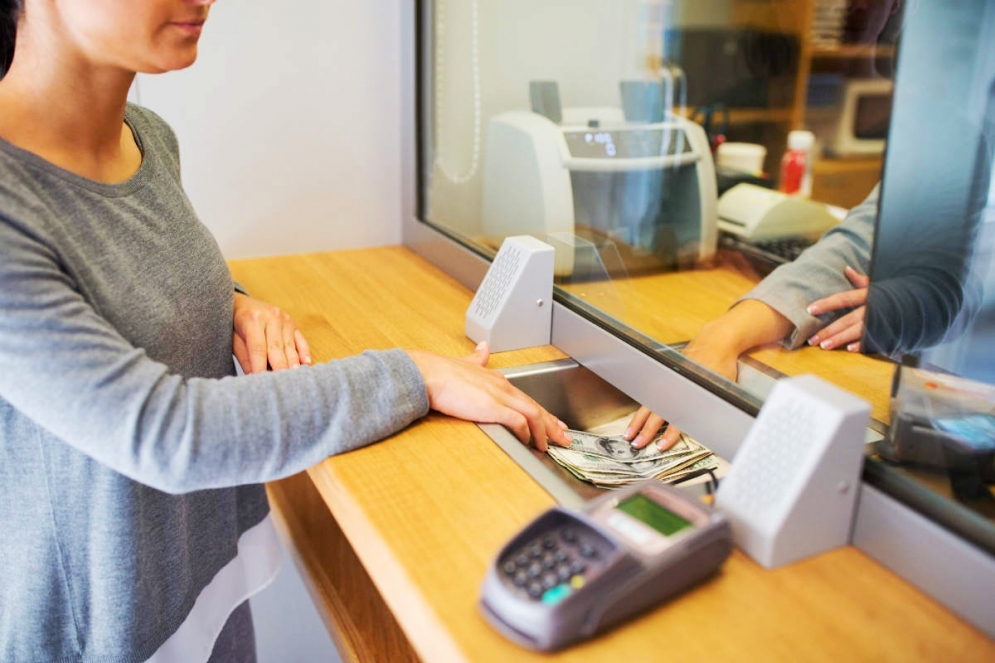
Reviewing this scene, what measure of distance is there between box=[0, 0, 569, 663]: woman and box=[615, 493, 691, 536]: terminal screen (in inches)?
10.2

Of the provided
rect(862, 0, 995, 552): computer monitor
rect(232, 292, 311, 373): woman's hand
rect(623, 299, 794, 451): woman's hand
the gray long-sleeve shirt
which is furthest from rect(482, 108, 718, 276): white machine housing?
rect(862, 0, 995, 552): computer monitor

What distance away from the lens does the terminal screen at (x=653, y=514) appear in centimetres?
69

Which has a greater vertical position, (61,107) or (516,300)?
(61,107)

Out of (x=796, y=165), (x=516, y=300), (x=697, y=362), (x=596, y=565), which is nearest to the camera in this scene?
(x=596, y=565)

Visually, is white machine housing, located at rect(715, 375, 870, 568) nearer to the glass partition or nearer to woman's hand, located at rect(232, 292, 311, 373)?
the glass partition

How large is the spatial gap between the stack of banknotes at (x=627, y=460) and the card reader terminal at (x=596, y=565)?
0.28 metres

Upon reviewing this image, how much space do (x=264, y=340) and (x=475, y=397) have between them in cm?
33

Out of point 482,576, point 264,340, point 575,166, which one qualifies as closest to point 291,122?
point 575,166

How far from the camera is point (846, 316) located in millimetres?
912

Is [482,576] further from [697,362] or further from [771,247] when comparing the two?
[771,247]

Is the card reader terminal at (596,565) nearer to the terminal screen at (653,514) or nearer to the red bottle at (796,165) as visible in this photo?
the terminal screen at (653,514)

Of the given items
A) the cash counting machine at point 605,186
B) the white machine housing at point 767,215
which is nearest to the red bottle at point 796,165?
the white machine housing at point 767,215

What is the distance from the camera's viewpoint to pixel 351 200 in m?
1.77

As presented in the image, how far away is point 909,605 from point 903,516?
0.07m
